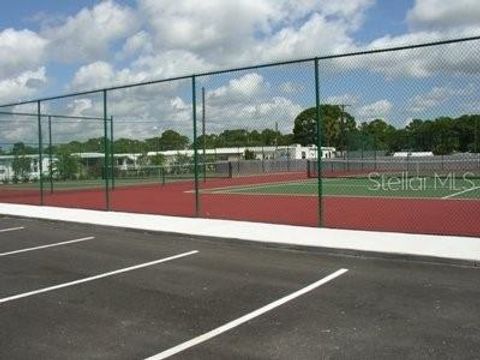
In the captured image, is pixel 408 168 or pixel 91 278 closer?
pixel 91 278

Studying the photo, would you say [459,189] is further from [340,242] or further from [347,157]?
[347,157]

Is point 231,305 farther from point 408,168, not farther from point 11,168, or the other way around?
point 11,168

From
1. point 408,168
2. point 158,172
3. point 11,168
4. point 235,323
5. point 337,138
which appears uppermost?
point 337,138

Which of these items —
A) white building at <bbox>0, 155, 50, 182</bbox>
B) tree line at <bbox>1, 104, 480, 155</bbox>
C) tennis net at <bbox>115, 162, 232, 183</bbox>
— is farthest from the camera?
white building at <bbox>0, 155, 50, 182</bbox>

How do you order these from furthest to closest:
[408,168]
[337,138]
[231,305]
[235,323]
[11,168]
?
[11,168] → [337,138] → [408,168] → [231,305] → [235,323]

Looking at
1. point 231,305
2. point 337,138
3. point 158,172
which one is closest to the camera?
point 231,305

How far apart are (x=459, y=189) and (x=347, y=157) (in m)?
17.5

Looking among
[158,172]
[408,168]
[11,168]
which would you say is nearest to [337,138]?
[408,168]

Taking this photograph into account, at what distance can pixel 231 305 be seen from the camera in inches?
287

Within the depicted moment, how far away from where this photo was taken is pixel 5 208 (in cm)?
2038

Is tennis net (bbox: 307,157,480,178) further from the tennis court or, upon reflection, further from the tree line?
the tennis court

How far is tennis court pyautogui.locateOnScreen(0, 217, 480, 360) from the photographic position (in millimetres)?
5809

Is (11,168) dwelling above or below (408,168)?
above

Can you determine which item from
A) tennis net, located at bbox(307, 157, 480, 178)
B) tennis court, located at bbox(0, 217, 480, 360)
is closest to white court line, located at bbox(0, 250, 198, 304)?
tennis court, located at bbox(0, 217, 480, 360)
